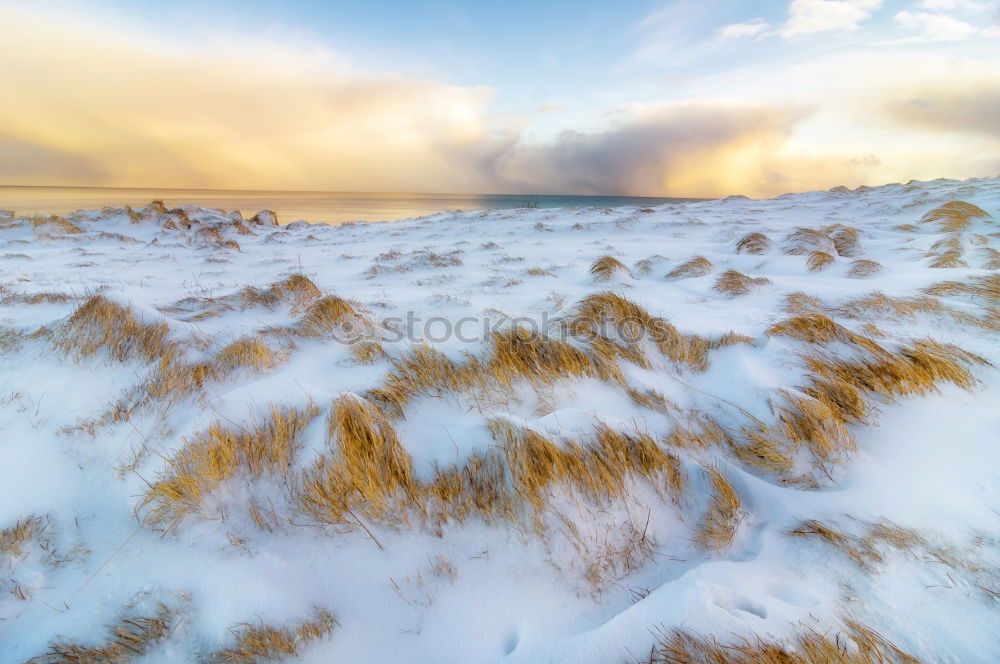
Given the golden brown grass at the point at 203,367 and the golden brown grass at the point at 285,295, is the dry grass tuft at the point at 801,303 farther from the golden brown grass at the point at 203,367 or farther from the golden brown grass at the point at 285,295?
the golden brown grass at the point at 285,295

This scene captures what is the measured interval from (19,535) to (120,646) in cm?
109

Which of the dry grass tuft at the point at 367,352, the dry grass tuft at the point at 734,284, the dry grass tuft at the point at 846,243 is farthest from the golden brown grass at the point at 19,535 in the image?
the dry grass tuft at the point at 846,243

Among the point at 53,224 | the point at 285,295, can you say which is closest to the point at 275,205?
the point at 53,224

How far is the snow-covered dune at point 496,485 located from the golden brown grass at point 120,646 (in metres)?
0.01

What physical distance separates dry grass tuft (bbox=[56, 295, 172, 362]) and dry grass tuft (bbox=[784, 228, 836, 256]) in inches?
464

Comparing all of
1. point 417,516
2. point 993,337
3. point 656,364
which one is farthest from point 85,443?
point 993,337

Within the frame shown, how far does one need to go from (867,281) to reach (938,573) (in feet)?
21.5

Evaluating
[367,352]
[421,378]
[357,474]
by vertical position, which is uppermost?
[367,352]

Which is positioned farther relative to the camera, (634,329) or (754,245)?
(754,245)

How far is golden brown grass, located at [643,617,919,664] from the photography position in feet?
5.75

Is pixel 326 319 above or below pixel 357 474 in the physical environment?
above

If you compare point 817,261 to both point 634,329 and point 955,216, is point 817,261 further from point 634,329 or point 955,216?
point 955,216

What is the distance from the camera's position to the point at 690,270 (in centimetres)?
802

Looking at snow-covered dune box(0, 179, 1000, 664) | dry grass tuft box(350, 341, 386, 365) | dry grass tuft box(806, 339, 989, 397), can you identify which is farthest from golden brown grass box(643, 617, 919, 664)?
dry grass tuft box(350, 341, 386, 365)
